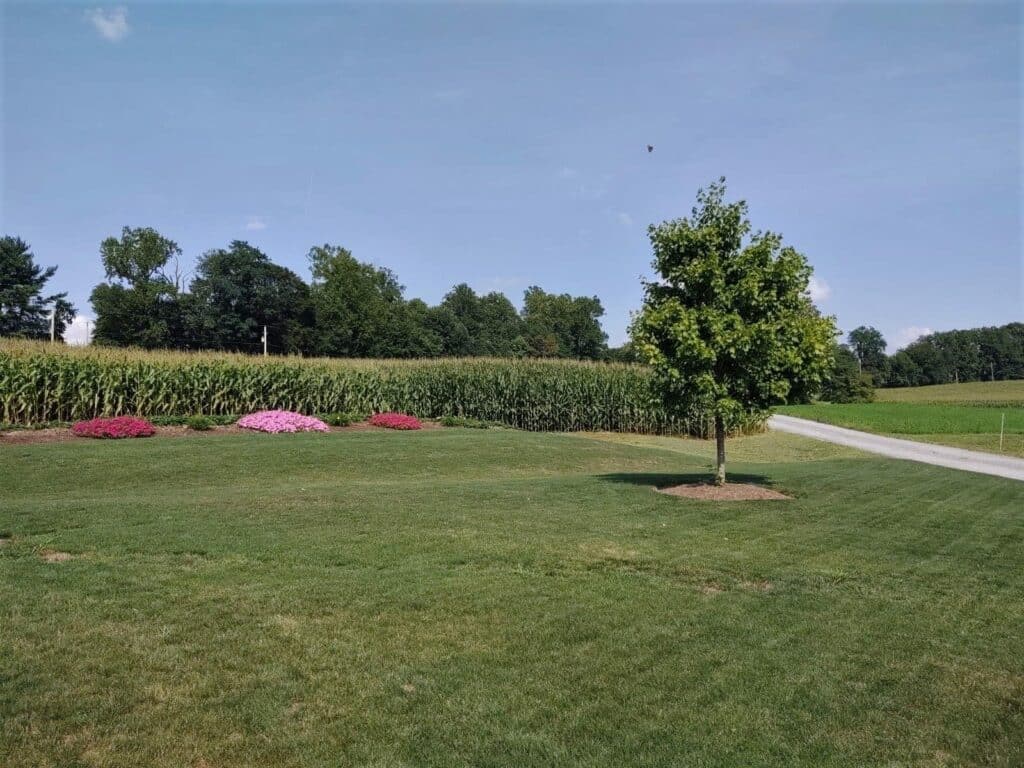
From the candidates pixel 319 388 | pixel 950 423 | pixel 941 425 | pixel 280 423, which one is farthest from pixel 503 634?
pixel 950 423

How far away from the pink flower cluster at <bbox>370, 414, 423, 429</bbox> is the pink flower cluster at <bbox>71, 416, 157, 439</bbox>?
7.10 m

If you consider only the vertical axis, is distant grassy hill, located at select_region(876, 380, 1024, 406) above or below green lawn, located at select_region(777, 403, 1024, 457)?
above

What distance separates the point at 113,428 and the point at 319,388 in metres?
9.23

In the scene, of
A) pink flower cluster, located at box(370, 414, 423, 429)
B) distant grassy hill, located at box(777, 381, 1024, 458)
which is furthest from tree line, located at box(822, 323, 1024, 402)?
pink flower cluster, located at box(370, 414, 423, 429)

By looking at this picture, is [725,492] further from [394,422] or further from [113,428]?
[113,428]

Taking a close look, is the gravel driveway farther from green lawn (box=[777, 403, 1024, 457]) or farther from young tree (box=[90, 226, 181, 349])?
young tree (box=[90, 226, 181, 349])

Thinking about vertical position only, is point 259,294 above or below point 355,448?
above

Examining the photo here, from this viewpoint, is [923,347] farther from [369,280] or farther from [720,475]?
[720,475]

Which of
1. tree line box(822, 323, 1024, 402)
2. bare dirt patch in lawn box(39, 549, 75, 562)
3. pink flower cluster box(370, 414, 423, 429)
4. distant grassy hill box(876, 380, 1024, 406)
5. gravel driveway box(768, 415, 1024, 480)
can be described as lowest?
gravel driveway box(768, 415, 1024, 480)

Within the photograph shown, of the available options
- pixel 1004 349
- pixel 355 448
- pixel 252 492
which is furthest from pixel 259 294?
pixel 1004 349

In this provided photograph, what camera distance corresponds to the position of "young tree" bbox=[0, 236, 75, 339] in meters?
63.4

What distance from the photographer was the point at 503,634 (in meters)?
5.11

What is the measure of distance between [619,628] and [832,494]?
913 cm

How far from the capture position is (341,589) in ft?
19.9
